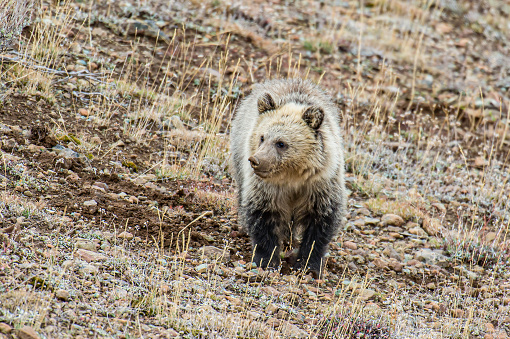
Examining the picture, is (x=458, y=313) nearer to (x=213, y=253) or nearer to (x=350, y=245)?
(x=350, y=245)

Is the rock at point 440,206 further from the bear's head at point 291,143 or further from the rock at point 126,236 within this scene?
the rock at point 126,236

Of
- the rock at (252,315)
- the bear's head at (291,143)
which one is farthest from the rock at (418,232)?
the rock at (252,315)

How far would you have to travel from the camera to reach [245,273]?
198 inches

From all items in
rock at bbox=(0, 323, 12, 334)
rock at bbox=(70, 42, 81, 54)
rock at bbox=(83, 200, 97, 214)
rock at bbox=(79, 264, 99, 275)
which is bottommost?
rock at bbox=(83, 200, 97, 214)

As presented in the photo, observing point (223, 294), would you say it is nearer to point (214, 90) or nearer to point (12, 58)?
point (12, 58)

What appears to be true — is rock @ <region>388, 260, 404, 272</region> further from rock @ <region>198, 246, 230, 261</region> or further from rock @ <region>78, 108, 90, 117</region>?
rock @ <region>78, 108, 90, 117</region>

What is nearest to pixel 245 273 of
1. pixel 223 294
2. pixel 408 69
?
pixel 223 294

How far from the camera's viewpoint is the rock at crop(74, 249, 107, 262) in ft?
14.3

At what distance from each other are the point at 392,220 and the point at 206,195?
2291mm

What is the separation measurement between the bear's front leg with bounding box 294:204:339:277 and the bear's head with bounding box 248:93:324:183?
41 cm

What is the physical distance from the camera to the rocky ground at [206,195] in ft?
13.4

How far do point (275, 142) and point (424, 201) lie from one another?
306cm

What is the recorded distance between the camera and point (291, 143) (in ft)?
17.0

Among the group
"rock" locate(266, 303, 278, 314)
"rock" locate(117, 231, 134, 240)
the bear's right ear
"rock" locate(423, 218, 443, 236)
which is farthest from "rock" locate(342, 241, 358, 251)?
"rock" locate(117, 231, 134, 240)
